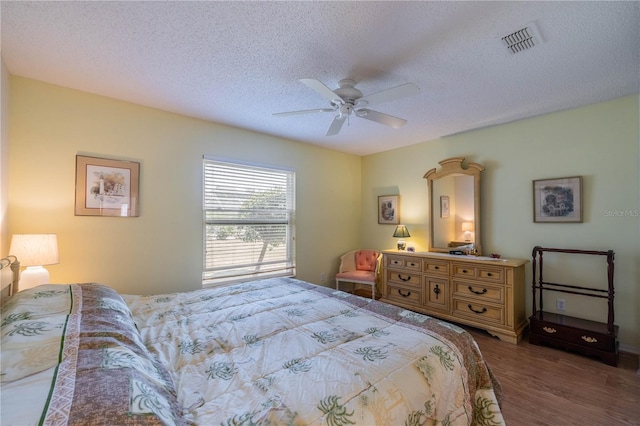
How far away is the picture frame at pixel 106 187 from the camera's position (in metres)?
2.52

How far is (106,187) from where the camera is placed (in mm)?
2627

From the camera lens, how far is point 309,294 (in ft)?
7.72

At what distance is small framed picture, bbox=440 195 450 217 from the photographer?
379 centimetres

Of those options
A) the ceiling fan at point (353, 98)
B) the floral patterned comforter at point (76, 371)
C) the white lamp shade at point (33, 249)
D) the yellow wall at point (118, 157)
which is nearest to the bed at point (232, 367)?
the floral patterned comforter at point (76, 371)

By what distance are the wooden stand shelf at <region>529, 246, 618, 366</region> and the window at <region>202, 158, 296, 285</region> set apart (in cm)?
297

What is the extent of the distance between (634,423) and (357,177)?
408cm

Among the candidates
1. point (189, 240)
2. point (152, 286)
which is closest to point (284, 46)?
point (189, 240)

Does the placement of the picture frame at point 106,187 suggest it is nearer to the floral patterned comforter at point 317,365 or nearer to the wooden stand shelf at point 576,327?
the floral patterned comforter at point 317,365

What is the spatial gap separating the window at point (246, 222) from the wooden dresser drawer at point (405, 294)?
147 centimetres

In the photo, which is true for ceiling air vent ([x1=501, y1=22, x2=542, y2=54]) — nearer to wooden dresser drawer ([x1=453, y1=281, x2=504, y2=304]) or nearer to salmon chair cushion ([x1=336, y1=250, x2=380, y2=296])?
wooden dresser drawer ([x1=453, y1=281, x2=504, y2=304])

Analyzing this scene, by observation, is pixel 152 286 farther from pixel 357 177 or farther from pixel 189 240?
pixel 357 177

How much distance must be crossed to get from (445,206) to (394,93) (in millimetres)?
2378

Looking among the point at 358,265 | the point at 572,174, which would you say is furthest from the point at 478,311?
the point at 358,265

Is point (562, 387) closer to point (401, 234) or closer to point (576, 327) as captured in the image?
point (576, 327)
